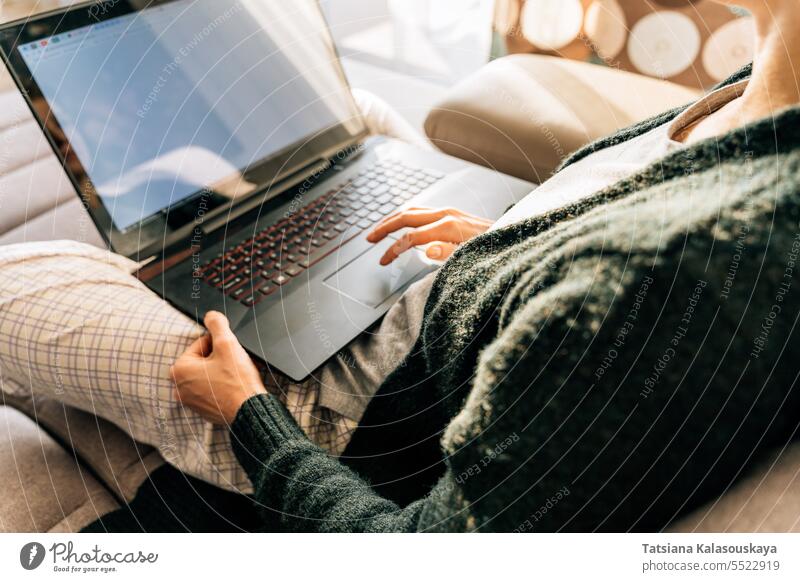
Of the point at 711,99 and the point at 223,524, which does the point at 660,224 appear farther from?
the point at 223,524

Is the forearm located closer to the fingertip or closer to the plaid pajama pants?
the plaid pajama pants

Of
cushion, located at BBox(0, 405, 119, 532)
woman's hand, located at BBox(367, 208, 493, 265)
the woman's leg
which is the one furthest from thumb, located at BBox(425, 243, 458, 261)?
cushion, located at BBox(0, 405, 119, 532)

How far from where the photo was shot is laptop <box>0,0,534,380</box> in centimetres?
46

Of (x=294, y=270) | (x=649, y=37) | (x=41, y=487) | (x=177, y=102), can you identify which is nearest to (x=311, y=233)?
(x=294, y=270)

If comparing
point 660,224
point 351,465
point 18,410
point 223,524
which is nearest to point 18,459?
point 18,410

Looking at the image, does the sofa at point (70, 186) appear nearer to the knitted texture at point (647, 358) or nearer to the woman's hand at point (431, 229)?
the woman's hand at point (431, 229)

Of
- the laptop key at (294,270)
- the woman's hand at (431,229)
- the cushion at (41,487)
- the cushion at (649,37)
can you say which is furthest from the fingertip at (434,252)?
the cushion at (649,37)

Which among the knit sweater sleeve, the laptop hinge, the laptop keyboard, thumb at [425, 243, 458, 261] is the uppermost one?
the laptop hinge

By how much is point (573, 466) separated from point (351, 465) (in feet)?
0.82

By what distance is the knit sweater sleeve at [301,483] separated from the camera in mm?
350

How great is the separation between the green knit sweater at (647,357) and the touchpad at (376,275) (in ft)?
0.75

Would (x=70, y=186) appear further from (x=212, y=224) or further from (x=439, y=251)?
(x=439, y=251)

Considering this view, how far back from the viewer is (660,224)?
0.78ft

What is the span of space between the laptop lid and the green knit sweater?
38 centimetres
